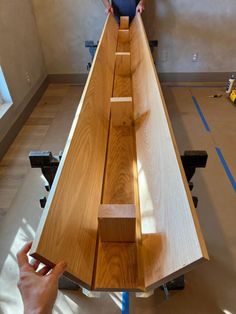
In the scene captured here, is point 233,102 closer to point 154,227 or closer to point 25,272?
point 154,227

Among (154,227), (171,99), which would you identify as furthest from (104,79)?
(171,99)

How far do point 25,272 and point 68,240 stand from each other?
15cm

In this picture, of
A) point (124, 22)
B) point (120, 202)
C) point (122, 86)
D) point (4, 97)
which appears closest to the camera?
point (120, 202)

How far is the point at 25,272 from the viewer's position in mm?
717

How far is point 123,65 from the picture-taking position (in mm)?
2250

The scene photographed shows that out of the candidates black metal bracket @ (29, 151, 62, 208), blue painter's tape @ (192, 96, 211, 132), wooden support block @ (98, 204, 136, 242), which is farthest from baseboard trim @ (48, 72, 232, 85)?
wooden support block @ (98, 204, 136, 242)

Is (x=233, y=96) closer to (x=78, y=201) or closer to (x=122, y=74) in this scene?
(x=122, y=74)

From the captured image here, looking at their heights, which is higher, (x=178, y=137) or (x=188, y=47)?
(x=188, y=47)

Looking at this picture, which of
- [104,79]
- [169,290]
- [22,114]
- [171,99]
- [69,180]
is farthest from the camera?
[171,99]

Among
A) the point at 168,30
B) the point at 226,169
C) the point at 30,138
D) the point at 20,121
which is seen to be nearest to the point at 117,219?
the point at 226,169

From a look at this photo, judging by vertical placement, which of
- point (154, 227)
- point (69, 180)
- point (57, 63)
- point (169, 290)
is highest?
point (69, 180)

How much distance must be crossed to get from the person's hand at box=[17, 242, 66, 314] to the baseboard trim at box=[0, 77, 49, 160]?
2.19 metres

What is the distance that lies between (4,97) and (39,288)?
2.71 meters

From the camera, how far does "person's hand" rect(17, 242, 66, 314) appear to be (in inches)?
25.4
